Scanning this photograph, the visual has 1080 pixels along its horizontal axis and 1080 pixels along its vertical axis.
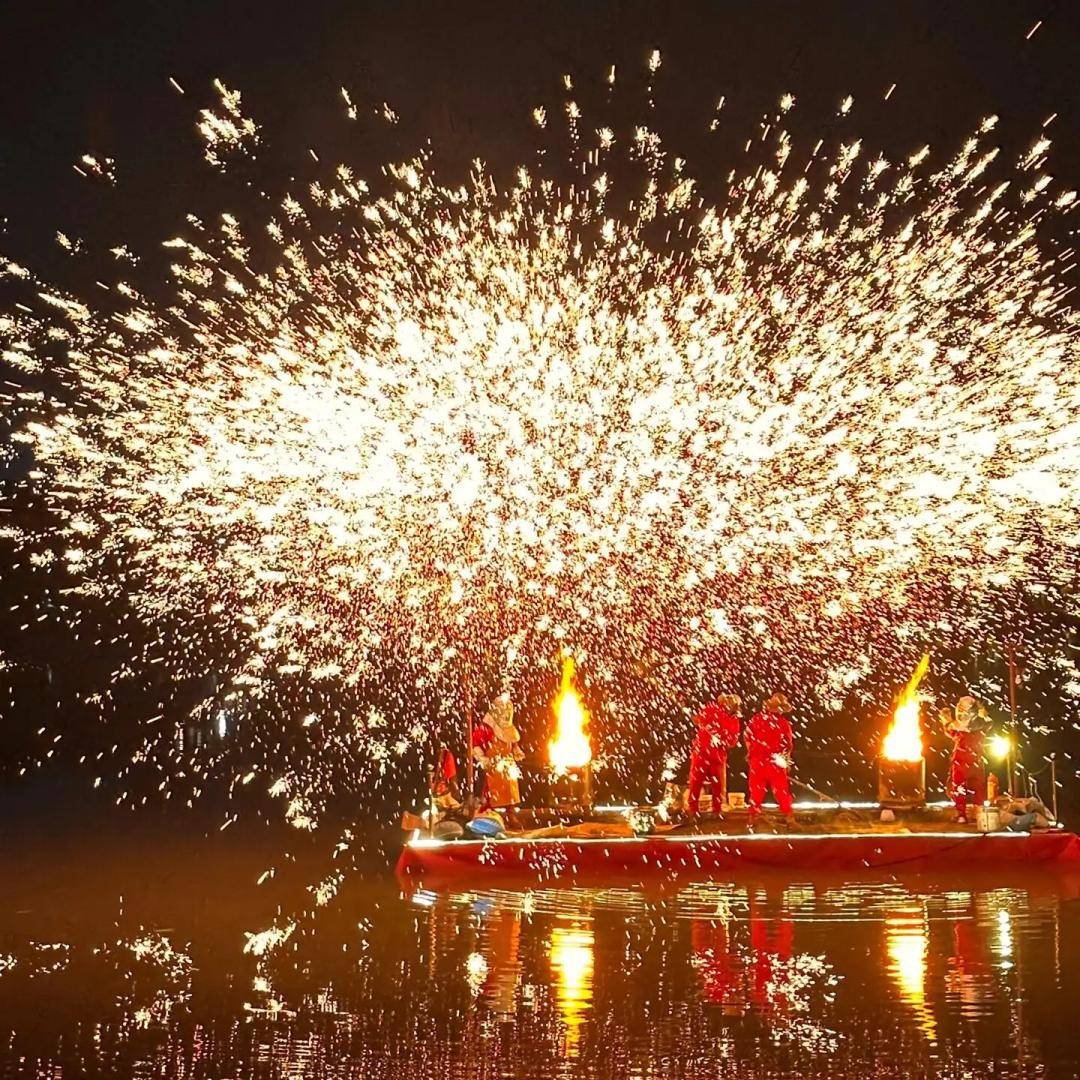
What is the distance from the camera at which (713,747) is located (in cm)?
1539

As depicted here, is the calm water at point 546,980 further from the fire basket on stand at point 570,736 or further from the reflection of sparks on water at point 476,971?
the fire basket on stand at point 570,736

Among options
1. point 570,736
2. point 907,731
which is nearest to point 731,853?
point 570,736

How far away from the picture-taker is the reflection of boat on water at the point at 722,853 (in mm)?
13578

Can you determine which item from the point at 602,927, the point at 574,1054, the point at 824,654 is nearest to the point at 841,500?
the point at 602,927

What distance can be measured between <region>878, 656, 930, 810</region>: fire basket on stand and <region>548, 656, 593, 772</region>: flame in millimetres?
3249

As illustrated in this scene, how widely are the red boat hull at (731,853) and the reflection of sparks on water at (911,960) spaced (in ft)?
7.47

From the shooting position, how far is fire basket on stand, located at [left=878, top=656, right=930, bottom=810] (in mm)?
15742

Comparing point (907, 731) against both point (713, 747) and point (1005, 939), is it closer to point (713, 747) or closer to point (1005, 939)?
point (713, 747)

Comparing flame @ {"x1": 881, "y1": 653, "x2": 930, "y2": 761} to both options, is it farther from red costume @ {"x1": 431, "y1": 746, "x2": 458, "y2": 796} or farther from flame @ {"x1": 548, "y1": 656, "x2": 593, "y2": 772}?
red costume @ {"x1": 431, "y1": 746, "x2": 458, "y2": 796}

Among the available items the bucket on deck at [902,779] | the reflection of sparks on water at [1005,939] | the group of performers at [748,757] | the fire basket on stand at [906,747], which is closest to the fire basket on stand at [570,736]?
the group of performers at [748,757]

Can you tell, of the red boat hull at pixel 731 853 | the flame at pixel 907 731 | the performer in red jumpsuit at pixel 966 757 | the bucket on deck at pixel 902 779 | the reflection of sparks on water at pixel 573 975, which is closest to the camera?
the reflection of sparks on water at pixel 573 975

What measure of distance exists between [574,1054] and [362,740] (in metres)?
32.0

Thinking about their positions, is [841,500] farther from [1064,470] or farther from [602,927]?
[602,927]

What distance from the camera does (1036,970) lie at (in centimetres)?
903
